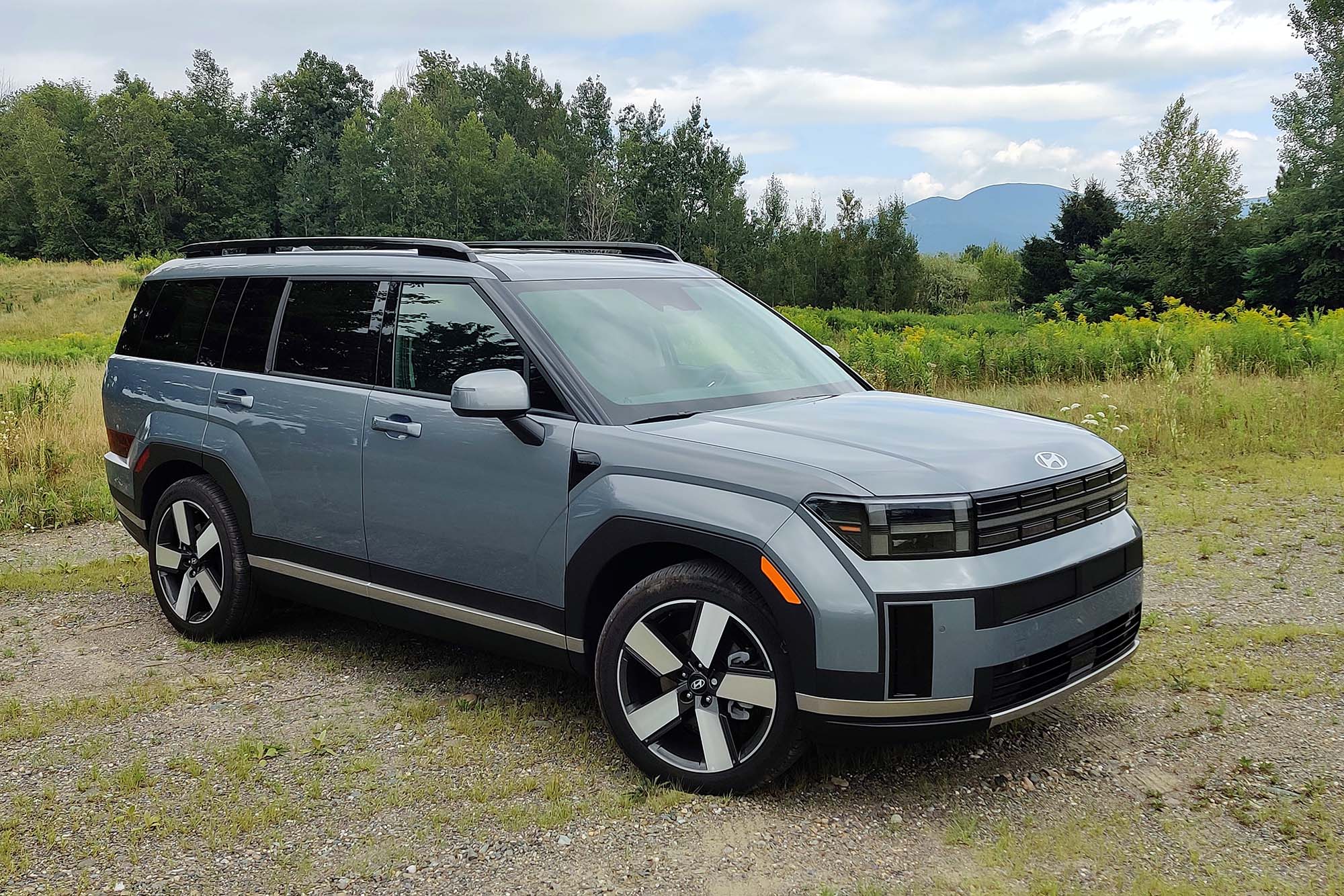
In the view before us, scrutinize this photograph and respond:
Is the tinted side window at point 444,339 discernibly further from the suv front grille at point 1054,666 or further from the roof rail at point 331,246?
the suv front grille at point 1054,666

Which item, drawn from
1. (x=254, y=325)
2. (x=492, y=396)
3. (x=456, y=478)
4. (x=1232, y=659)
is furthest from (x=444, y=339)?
(x=1232, y=659)

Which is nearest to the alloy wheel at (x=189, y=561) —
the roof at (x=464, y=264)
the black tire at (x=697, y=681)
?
the roof at (x=464, y=264)

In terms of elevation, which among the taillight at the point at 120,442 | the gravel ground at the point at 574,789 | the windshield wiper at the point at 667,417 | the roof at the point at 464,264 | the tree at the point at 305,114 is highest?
the tree at the point at 305,114

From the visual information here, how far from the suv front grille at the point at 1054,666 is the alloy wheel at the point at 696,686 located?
0.69 meters

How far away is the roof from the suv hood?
969mm

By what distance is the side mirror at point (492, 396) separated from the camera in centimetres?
376

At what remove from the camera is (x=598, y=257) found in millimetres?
4996

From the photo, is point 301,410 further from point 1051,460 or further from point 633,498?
point 1051,460

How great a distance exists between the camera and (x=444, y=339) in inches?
174

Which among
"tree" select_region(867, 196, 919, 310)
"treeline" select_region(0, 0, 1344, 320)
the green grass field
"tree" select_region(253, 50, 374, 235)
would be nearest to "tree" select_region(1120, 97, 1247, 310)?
"treeline" select_region(0, 0, 1344, 320)

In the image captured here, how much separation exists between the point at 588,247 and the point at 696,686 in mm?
2545

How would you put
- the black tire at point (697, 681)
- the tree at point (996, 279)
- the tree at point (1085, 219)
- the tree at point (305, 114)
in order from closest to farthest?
the black tire at point (697, 681)
the tree at point (1085, 219)
the tree at point (996, 279)
the tree at point (305, 114)

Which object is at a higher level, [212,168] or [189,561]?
[212,168]

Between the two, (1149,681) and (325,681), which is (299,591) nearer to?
(325,681)
